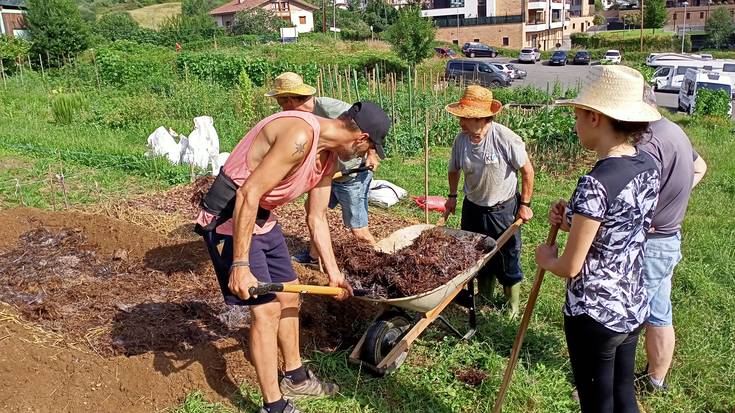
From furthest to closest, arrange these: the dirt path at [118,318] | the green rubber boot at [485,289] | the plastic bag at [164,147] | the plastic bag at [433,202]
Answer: the plastic bag at [164,147] → the plastic bag at [433,202] → the green rubber boot at [485,289] → the dirt path at [118,318]

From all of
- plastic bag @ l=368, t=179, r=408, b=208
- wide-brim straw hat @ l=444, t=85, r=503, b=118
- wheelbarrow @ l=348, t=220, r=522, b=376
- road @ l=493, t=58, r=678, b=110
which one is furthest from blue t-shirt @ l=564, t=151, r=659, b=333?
road @ l=493, t=58, r=678, b=110

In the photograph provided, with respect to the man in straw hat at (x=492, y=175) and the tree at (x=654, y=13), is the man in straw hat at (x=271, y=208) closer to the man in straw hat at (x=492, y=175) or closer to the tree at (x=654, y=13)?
the man in straw hat at (x=492, y=175)

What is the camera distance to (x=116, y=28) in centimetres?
4503

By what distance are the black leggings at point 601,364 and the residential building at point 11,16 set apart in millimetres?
40764

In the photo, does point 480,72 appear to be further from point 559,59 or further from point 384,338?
point 384,338

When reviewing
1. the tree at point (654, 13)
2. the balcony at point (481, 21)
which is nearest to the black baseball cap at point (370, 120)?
the balcony at point (481, 21)

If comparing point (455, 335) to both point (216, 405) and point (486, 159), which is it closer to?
point (486, 159)

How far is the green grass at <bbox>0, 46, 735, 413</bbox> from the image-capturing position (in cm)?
350

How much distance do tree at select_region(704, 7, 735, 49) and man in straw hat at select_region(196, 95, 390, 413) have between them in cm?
5627

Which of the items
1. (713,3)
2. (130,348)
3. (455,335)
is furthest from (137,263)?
(713,3)

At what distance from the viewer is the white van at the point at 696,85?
61.5 feet

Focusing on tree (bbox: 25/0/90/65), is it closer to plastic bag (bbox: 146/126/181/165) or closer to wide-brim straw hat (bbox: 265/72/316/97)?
plastic bag (bbox: 146/126/181/165)

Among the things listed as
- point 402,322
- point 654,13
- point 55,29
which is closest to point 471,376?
point 402,322

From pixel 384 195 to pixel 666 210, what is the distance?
14.5 feet
